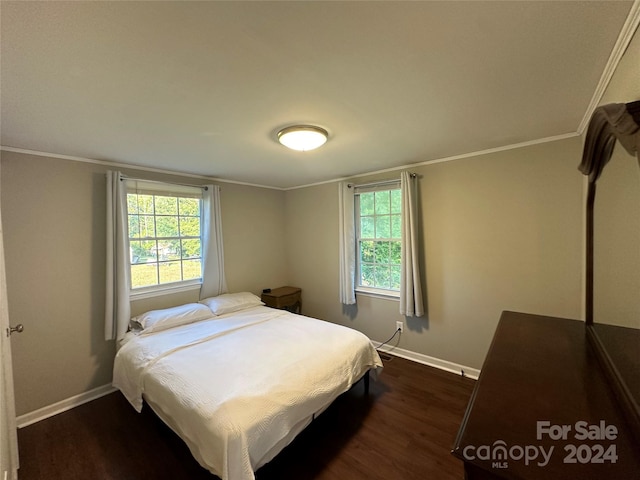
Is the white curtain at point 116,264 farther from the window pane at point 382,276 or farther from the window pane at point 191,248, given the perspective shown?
the window pane at point 382,276

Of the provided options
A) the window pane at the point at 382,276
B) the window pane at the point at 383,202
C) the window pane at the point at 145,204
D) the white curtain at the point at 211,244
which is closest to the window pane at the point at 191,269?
the white curtain at the point at 211,244

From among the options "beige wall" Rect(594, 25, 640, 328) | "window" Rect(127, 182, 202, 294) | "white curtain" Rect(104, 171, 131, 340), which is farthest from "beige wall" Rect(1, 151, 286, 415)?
"beige wall" Rect(594, 25, 640, 328)

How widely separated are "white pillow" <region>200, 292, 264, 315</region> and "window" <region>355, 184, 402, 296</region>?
1485 mm

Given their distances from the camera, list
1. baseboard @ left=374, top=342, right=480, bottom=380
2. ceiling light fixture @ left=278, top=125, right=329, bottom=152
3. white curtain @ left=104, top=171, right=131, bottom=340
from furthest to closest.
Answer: baseboard @ left=374, top=342, right=480, bottom=380 < white curtain @ left=104, top=171, right=131, bottom=340 < ceiling light fixture @ left=278, top=125, right=329, bottom=152

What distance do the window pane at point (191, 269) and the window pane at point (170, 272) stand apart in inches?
2.4

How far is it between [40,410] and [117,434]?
859mm

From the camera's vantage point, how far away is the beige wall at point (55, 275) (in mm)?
2217

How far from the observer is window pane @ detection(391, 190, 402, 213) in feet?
10.9

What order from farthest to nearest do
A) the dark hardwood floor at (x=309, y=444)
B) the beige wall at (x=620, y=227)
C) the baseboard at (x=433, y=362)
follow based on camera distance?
the baseboard at (x=433, y=362) → the dark hardwood floor at (x=309, y=444) → the beige wall at (x=620, y=227)

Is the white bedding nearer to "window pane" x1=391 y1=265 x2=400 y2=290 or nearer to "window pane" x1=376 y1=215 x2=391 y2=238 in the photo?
"window pane" x1=391 y1=265 x2=400 y2=290

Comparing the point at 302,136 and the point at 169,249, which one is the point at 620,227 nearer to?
the point at 302,136

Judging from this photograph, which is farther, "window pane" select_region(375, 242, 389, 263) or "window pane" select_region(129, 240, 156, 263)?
"window pane" select_region(375, 242, 389, 263)

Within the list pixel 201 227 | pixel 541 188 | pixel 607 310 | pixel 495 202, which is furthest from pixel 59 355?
pixel 541 188

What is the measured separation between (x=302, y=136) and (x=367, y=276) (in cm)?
230
